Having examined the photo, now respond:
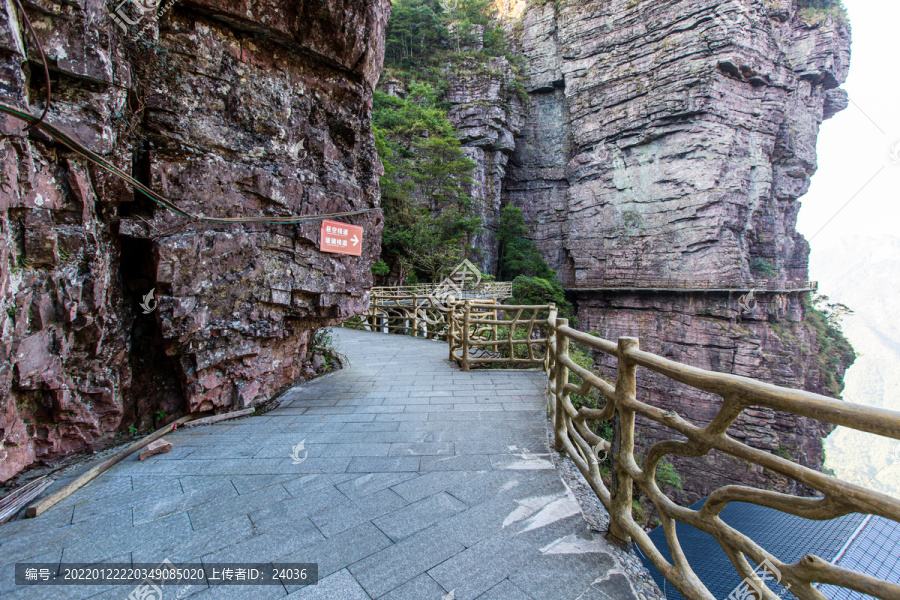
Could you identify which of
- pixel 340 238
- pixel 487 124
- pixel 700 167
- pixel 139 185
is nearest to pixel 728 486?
pixel 139 185

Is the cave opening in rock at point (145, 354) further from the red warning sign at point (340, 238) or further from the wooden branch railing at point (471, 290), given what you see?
the wooden branch railing at point (471, 290)

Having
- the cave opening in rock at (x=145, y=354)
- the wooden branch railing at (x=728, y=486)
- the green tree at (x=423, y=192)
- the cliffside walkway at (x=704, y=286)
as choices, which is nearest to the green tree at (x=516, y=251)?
the green tree at (x=423, y=192)

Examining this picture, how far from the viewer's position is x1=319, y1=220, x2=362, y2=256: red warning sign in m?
4.42

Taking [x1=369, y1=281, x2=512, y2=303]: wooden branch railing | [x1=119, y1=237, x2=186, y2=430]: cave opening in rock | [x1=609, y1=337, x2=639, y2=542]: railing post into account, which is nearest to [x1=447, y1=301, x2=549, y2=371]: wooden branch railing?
[x1=609, y1=337, x2=639, y2=542]: railing post

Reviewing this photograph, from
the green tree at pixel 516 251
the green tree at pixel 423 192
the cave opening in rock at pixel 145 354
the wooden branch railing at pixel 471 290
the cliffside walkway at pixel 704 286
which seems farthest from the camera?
the green tree at pixel 516 251

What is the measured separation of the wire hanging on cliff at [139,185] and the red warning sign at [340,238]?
0.13 metres

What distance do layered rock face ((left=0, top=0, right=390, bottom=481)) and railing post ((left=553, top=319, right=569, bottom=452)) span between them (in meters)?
2.90

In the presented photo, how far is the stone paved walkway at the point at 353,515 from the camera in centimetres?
158

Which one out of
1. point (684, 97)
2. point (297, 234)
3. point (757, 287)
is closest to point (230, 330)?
point (297, 234)

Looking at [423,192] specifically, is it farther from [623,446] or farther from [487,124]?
[623,446]

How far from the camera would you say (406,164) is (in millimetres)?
19969

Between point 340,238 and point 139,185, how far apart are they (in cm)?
199

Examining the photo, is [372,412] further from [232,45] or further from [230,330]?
[232,45]

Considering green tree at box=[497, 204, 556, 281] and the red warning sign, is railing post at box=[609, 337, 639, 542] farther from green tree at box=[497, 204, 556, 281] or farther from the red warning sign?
green tree at box=[497, 204, 556, 281]
